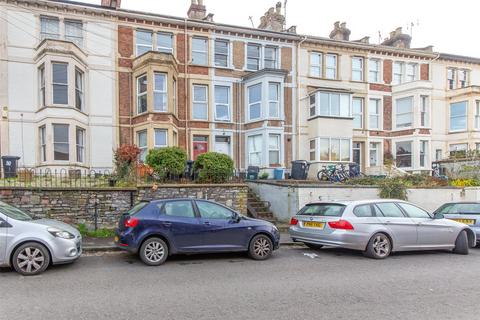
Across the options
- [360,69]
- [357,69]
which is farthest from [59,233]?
[360,69]

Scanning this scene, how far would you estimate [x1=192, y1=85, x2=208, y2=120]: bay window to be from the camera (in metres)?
21.0

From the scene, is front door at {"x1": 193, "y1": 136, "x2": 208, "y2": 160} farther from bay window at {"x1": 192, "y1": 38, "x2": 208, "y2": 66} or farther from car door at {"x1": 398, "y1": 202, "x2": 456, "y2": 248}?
car door at {"x1": 398, "y1": 202, "x2": 456, "y2": 248}

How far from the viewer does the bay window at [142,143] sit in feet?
61.2

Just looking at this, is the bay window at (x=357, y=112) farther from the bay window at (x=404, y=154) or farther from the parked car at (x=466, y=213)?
the parked car at (x=466, y=213)

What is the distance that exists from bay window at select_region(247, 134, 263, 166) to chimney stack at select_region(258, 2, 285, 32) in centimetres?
787

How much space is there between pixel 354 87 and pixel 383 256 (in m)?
18.3

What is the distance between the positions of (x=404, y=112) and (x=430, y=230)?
1861 centimetres

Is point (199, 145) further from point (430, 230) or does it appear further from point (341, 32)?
point (430, 230)

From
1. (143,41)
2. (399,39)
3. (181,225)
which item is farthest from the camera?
(399,39)

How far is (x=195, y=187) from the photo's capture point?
11891mm

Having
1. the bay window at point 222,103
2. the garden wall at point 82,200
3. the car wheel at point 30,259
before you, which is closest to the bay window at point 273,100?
the bay window at point 222,103

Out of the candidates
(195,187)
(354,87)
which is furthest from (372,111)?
(195,187)

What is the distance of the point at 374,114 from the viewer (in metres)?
25.2

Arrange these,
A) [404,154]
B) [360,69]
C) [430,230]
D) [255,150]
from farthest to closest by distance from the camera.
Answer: [404,154]
[360,69]
[255,150]
[430,230]
